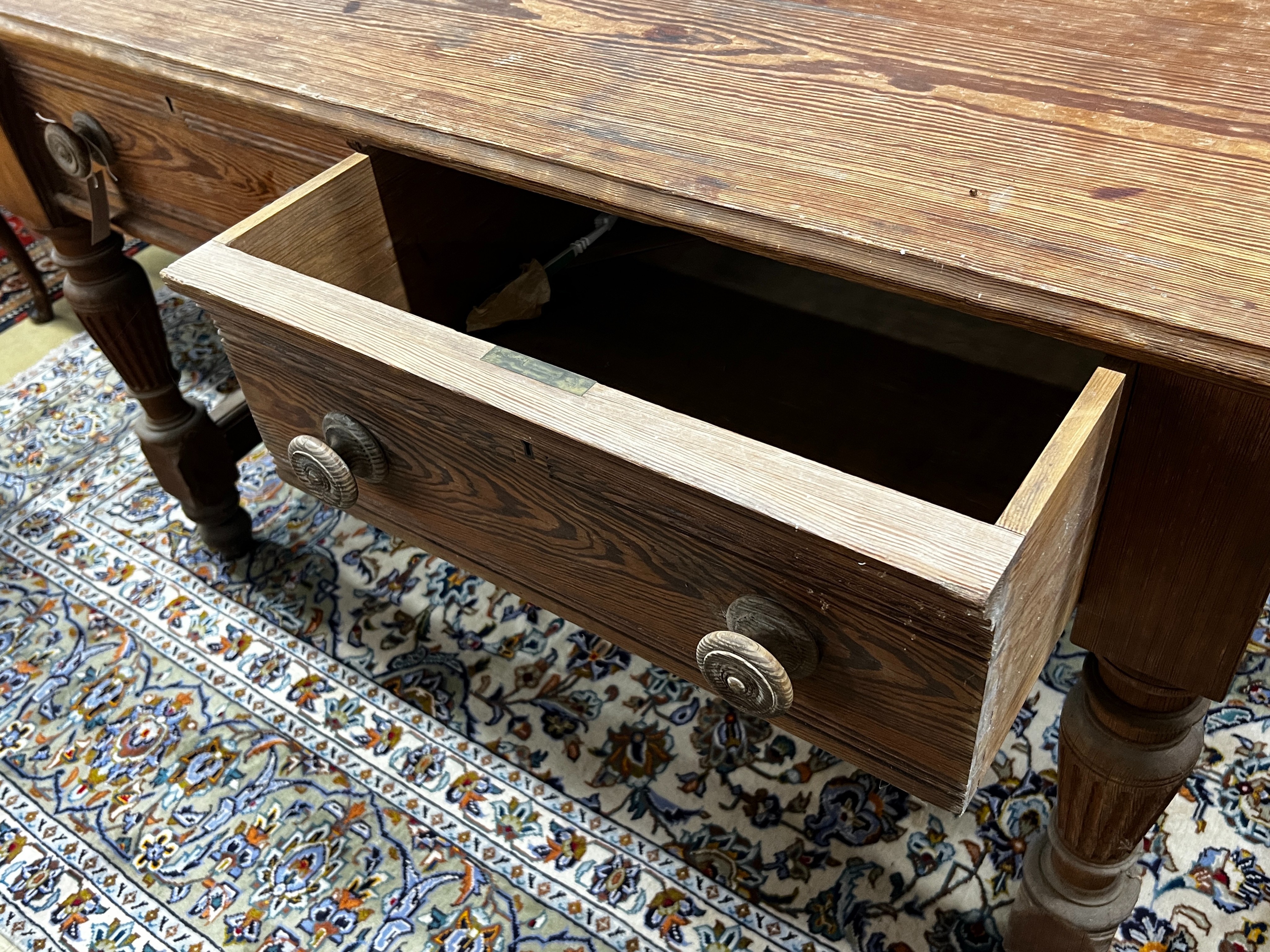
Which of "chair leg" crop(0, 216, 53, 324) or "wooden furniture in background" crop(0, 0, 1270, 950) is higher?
"wooden furniture in background" crop(0, 0, 1270, 950)

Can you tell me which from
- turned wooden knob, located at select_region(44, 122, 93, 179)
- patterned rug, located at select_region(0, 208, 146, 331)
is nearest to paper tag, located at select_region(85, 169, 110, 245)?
turned wooden knob, located at select_region(44, 122, 93, 179)

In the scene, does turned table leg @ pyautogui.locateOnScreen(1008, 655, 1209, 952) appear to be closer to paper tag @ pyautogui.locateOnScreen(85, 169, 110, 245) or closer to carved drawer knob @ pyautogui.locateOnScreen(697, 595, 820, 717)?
carved drawer knob @ pyautogui.locateOnScreen(697, 595, 820, 717)

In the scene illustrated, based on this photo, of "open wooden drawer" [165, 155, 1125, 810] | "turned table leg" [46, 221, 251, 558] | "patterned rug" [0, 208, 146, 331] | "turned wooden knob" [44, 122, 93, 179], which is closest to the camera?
"open wooden drawer" [165, 155, 1125, 810]

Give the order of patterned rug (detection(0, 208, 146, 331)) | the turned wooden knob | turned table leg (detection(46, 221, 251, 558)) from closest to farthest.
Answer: the turned wooden knob → turned table leg (detection(46, 221, 251, 558)) → patterned rug (detection(0, 208, 146, 331))

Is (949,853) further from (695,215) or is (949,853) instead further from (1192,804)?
(695,215)

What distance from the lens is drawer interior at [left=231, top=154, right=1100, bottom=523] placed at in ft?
2.36

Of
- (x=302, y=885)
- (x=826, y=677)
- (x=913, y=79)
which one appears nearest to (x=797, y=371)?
(x=913, y=79)

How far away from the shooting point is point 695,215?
555mm

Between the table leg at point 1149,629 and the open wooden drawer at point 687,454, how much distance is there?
0.03 m

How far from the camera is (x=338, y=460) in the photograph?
0.59m

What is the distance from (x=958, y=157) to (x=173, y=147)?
2.07 ft

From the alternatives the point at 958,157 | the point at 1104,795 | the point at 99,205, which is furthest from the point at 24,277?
the point at 1104,795

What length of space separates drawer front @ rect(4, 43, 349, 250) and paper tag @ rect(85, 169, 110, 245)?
1cm

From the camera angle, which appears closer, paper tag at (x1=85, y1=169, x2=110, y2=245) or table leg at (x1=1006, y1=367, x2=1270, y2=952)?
table leg at (x1=1006, y1=367, x2=1270, y2=952)
